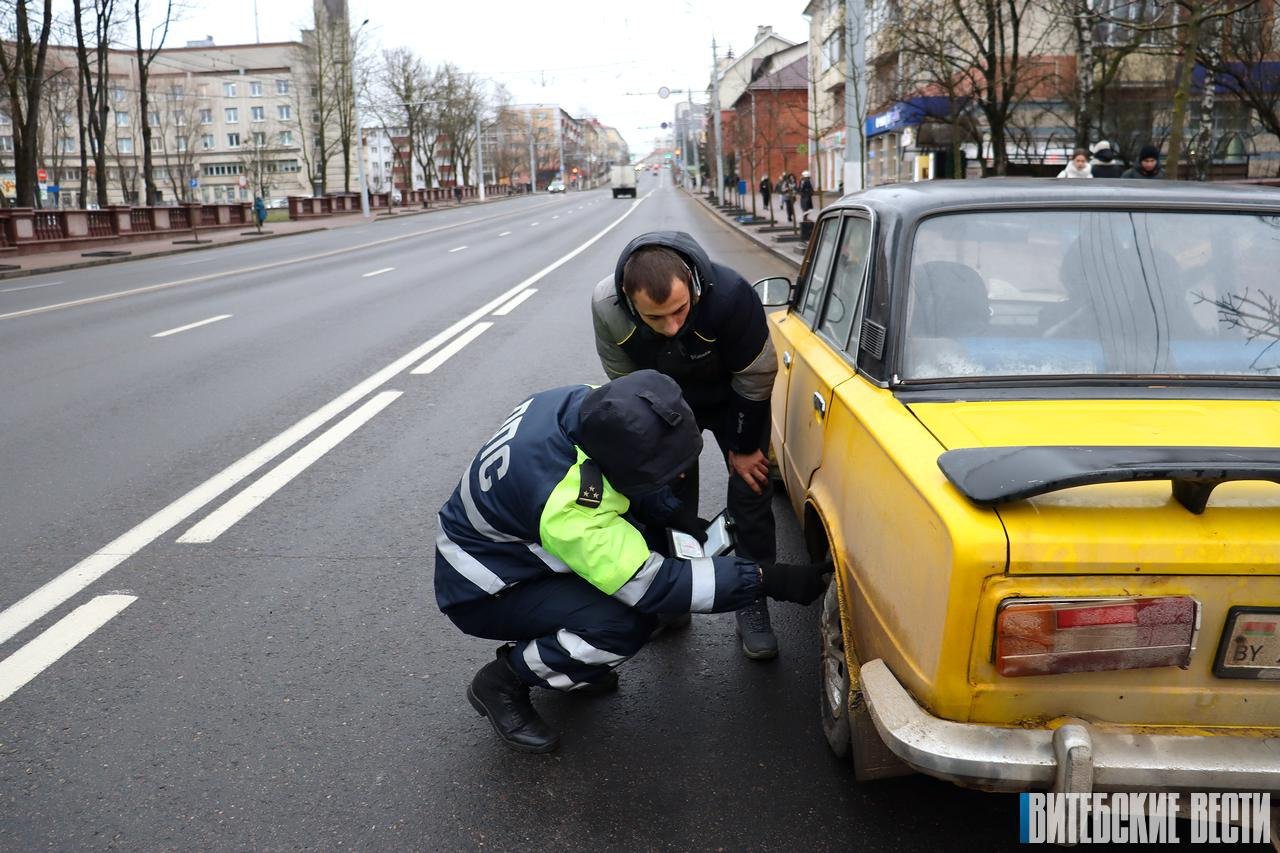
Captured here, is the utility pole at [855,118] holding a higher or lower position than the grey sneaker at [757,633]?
higher

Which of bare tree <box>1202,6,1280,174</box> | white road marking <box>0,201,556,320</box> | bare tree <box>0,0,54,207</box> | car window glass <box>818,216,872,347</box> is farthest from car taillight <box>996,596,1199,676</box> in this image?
bare tree <box>0,0,54,207</box>

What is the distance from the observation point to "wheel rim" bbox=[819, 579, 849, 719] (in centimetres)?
289

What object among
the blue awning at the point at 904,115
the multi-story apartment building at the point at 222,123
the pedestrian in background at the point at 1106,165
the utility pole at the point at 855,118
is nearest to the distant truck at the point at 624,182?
the multi-story apartment building at the point at 222,123

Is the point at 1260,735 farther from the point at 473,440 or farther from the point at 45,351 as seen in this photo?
the point at 45,351

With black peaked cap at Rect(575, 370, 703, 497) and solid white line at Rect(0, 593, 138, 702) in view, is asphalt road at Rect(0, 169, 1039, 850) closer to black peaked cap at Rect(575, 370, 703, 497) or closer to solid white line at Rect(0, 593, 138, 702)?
solid white line at Rect(0, 593, 138, 702)

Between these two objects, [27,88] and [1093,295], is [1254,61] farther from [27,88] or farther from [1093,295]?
[27,88]

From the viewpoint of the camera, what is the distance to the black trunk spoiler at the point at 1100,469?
6.61 feet

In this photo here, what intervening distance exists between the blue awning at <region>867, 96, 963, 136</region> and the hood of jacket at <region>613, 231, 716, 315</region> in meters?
20.0

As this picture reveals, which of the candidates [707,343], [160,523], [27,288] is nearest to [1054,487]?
[707,343]

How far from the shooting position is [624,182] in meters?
86.5

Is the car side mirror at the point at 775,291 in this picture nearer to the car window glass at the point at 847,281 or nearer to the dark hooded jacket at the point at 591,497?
the car window glass at the point at 847,281

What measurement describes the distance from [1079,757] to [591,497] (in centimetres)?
129

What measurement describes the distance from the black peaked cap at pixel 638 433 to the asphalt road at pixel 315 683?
3.05ft

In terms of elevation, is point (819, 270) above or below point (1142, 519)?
above
